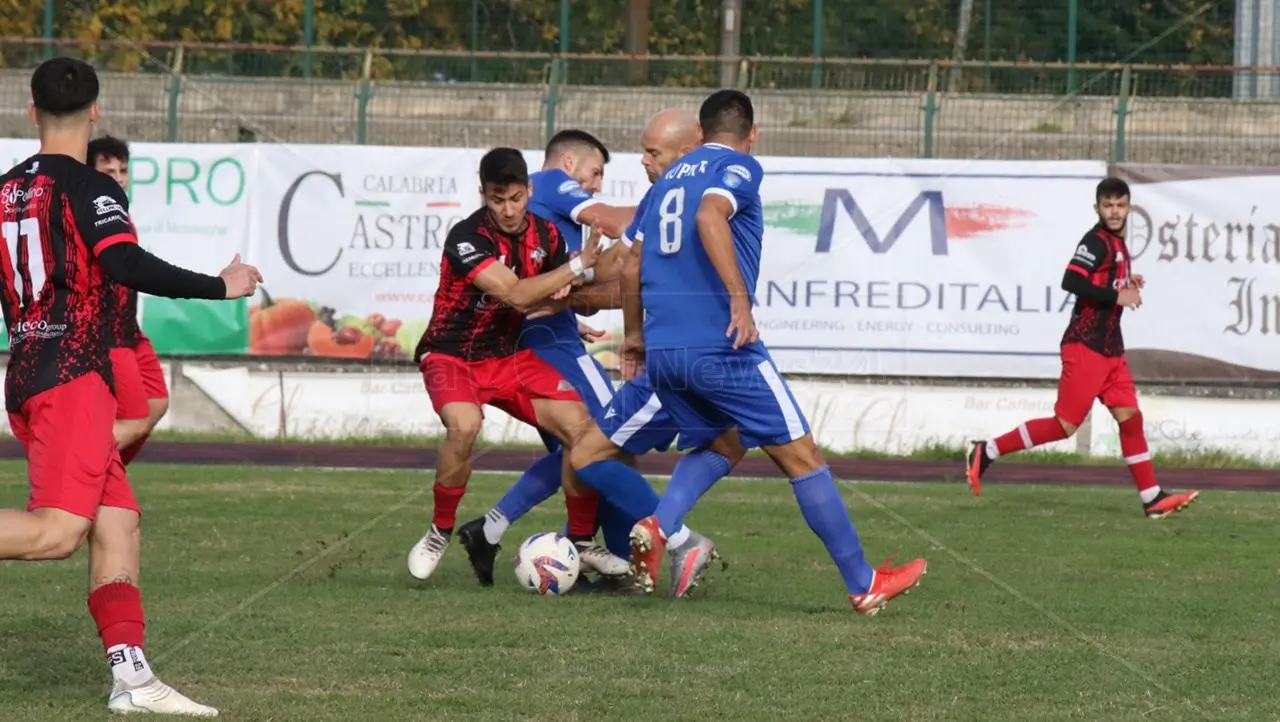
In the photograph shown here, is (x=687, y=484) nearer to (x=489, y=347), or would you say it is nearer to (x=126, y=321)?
(x=489, y=347)

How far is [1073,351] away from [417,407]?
313 inches

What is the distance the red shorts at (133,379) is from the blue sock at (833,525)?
11.4 ft

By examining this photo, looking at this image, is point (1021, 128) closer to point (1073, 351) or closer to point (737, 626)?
point (1073, 351)

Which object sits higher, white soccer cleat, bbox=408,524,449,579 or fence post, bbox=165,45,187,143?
fence post, bbox=165,45,187,143

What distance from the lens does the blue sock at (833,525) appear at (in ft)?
27.2

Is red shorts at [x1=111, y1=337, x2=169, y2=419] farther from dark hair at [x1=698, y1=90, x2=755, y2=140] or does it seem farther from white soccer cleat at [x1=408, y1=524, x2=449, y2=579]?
dark hair at [x1=698, y1=90, x2=755, y2=140]

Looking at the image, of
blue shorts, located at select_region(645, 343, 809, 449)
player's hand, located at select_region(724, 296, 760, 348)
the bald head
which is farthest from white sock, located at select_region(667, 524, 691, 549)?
the bald head

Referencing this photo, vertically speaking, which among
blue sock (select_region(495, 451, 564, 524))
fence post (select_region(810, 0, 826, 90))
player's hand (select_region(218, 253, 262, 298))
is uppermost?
fence post (select_region(810, 0, 826, 90))

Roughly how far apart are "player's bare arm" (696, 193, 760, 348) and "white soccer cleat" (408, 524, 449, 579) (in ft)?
6.70

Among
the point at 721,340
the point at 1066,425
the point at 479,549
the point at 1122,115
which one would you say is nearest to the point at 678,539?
the point at 721,340

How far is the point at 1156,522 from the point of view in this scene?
12.9 meters

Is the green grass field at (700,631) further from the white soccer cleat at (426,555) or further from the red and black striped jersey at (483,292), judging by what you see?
the red and black striped jersey at (483,292)

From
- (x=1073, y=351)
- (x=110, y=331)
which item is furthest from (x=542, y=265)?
(x=1073, y=351)

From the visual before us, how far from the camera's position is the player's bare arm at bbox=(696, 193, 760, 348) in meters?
8.16
